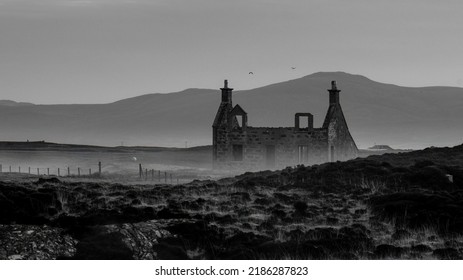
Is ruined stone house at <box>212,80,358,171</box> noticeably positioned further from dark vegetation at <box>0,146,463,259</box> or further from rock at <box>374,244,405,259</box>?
rock at <box>374,244,405,259</box>

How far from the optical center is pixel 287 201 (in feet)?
85.0

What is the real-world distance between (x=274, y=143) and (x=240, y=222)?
37255mm

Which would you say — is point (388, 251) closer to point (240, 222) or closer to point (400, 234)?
point (400, 234)

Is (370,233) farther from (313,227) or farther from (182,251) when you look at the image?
(182,251)

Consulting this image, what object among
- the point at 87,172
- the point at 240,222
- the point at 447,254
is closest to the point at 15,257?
the point at 240,222

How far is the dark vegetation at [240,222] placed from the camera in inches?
659

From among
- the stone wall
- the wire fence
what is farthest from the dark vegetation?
the stone wall

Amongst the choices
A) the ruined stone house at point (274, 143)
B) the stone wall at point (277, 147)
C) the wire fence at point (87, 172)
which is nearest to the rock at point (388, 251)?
the wire fence at point (87, 172)

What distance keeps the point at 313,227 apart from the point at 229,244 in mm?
3617

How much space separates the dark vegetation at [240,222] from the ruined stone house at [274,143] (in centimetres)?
2694

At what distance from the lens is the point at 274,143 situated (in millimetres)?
57750

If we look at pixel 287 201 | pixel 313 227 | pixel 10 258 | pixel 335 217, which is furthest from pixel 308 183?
pixel 10 258

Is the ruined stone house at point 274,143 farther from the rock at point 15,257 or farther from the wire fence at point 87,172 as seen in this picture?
the rock at point 15,257

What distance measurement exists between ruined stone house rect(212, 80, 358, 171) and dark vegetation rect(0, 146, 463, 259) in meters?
26.9
